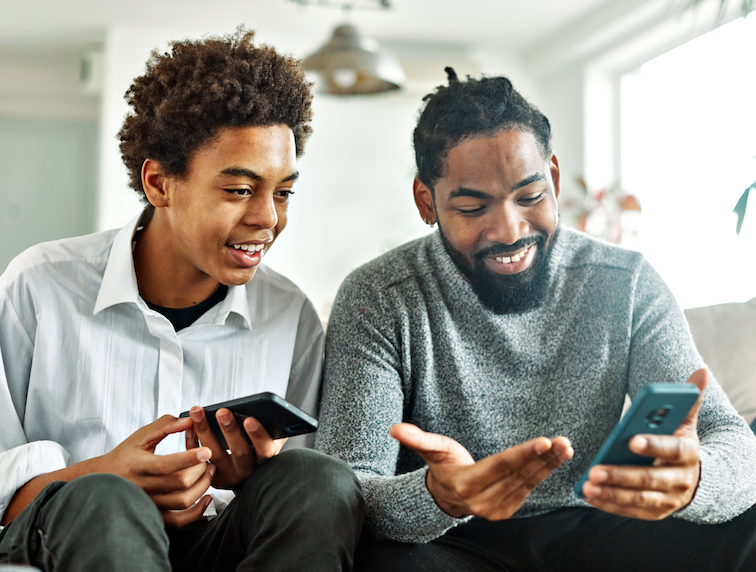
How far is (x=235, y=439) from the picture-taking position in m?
0.96

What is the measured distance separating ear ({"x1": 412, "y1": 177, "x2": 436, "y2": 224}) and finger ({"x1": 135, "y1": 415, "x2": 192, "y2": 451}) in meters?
0.62

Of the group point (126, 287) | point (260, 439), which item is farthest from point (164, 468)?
point (126, 287)

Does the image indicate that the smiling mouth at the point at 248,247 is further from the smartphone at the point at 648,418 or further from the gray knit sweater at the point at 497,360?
the smartphone at the point at 648,418

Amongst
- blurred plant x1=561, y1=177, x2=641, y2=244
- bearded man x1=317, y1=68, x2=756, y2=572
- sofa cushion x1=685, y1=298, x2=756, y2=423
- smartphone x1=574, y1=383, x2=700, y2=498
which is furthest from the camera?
blurred plant x1=561, y1=177, x2=641, y2=244

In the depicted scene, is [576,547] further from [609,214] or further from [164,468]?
[609,214]

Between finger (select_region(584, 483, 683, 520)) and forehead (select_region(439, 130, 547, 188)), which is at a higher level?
forehead (select_region(439, 130, 547, 188))

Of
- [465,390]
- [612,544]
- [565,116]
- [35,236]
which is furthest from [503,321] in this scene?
[35,236]

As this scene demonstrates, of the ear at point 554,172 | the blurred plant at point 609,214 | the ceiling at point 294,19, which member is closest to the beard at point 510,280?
the ear at point 554,172

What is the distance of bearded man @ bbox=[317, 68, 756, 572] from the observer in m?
1.13

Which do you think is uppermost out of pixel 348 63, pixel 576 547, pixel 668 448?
pixel 348 63

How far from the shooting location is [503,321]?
4.28ft

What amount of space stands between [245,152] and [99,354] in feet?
1.29

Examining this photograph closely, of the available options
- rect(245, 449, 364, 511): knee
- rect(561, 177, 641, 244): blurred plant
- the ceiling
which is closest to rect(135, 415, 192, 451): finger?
rect(245, 449, 364, 511): knee

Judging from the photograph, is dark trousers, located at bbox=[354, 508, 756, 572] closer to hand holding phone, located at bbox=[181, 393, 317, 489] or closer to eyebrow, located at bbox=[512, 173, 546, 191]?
hand holding phone, located at bbox=[181, 393, 317, 489]
